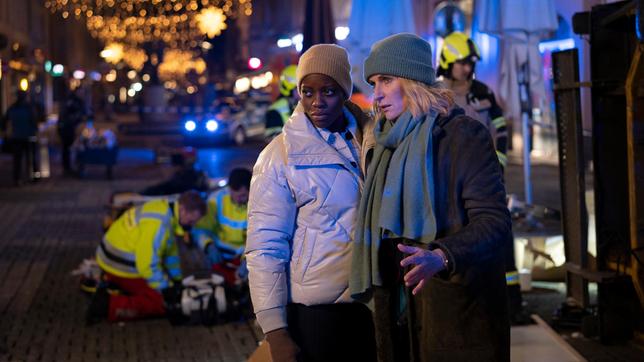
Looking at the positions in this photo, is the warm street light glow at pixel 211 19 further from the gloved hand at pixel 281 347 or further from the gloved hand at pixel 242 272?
the gloved hand at pixel 281 347

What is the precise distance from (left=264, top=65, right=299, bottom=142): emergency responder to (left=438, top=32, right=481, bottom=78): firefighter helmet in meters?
1.76

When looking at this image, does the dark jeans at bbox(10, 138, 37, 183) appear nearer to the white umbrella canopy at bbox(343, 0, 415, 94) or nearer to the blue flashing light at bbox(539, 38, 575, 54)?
the blue flashing light at bbox(539, 38, 575, 54)

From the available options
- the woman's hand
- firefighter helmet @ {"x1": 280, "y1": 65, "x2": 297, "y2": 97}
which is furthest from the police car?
the woman's hand

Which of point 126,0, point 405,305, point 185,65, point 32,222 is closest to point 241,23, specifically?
point 185,65

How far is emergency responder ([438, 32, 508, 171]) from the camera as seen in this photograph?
299 inches

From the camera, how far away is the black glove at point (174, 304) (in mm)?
8547

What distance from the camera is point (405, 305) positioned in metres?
3.57

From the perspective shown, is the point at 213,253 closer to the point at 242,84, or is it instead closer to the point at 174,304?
the point at 174,304

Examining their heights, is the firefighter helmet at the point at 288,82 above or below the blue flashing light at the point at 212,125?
below

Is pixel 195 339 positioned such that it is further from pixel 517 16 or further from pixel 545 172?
pixel 545 172

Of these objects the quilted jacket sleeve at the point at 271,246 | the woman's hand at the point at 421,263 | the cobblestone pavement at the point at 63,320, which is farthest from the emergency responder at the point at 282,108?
the woman's hand at the point at 421,263

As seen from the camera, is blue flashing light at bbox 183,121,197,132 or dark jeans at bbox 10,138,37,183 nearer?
dark jeans at bbox 10,138,37,183

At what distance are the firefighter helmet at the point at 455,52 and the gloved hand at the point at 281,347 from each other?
4.26 m

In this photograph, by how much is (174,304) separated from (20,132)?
13890mm
